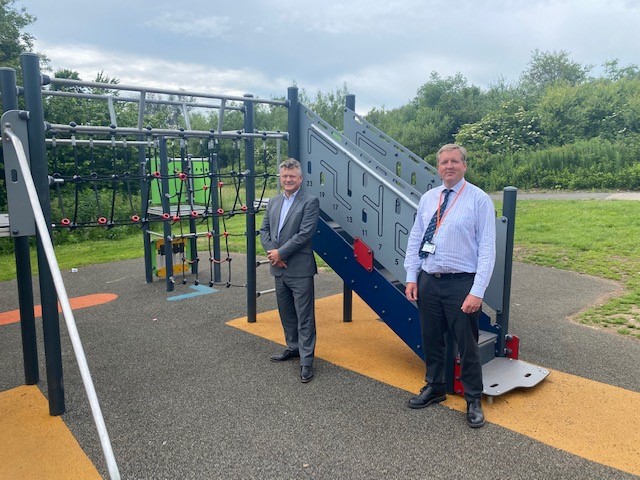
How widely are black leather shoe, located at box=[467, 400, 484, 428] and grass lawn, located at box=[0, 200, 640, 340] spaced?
2.66m

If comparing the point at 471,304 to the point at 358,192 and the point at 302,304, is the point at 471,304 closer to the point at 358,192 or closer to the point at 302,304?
the point at 302,304

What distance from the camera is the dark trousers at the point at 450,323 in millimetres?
3191

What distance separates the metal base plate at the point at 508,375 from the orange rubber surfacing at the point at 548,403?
0.07 m

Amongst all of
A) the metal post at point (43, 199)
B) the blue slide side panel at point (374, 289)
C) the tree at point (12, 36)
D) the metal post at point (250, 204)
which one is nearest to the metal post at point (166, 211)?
the metal post at point (250, 204)

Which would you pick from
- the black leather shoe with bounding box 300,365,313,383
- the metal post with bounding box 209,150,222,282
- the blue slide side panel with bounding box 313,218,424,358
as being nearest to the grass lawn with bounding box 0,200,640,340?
the metal post with bounding box 209,150,222,282

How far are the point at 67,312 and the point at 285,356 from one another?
7.58 ft

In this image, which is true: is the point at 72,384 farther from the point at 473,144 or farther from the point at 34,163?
the point at 473,144

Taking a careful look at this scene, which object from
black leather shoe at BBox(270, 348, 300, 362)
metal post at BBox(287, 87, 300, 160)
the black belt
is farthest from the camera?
metal post at BBox(287, 87, 300, 160)

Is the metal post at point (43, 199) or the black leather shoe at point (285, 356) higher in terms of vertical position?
the metal post at point (43, 199)

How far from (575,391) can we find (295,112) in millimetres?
3393

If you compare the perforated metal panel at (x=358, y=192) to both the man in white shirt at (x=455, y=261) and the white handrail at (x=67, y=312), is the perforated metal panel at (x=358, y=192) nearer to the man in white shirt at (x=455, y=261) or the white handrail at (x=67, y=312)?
the man in white shirt at (x=455, y=261)

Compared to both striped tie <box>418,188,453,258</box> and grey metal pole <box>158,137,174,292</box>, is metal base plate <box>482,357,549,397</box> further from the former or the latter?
grey metal pole <box>158,137,174,292</box>

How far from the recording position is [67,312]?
8.12ft

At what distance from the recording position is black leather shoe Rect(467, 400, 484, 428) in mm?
3271
